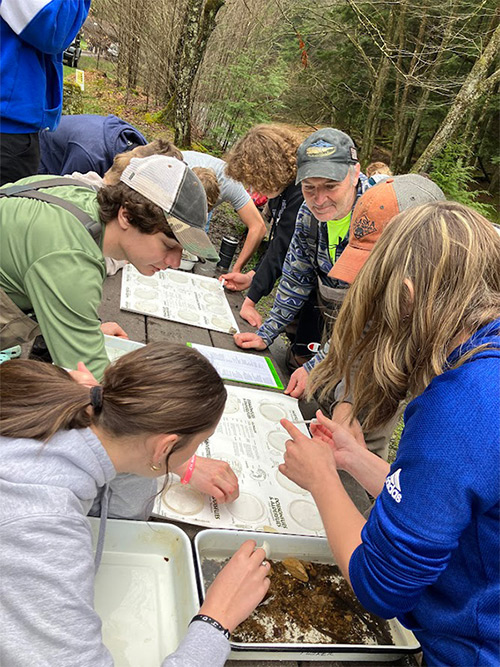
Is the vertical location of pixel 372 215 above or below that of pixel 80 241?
above

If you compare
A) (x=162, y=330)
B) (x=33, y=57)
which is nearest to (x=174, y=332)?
(x=162, y=330)

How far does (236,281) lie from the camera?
312 cm

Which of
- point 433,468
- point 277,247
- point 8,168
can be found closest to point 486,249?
point 433,468

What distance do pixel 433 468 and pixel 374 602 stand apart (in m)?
0.35

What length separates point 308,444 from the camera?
151 centimetres

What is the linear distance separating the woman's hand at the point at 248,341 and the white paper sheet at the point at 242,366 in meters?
0.06

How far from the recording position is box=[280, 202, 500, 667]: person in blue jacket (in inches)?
35.0

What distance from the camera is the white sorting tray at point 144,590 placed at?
1.09m

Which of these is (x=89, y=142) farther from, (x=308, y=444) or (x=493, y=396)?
(x=493, y=396)

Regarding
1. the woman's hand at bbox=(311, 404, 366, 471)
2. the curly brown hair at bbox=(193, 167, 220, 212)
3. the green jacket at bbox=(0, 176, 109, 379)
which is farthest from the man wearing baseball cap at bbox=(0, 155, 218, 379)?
the curly brown hair at bbox=(193, 167, 220, 212)

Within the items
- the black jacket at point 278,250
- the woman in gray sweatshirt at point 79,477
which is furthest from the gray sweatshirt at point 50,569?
the black jacket at point 278,250

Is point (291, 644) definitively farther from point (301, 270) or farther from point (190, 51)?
point (190, 51)

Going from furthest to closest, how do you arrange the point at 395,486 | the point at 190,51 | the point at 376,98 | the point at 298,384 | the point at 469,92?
1. the point at 376,98
2. the point at 469,92
3. the point at 190,51
4. the point at 298,384
5. the point at 395,486

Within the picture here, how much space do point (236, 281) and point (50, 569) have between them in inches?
93.3
